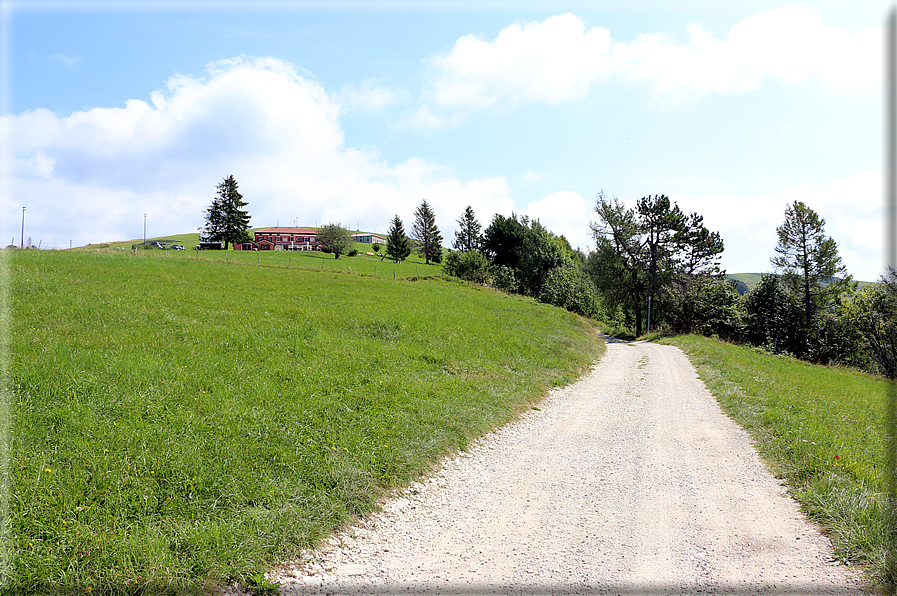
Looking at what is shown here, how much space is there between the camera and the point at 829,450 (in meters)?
8.37

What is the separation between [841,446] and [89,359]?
14495mm

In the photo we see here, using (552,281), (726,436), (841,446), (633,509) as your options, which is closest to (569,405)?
(726,436)

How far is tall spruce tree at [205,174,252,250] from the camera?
94375mm

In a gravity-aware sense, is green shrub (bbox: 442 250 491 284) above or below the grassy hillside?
above

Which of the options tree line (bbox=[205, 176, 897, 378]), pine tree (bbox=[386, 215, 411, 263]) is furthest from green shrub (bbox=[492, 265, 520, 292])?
pine tree (bbox=[386, 215, 411, 263])

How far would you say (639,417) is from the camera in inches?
456

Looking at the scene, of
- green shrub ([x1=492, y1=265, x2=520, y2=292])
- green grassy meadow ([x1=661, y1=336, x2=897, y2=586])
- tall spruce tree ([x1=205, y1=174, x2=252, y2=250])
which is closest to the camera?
green grassy meadow ([x1=661, y1=336, x2=897, y2=586])

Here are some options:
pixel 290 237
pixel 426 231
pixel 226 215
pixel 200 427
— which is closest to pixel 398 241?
pixel 426 231

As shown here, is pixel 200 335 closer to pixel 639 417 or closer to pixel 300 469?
pixel 300 469

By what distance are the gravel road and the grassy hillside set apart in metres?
0.66

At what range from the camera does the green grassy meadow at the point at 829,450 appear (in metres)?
5.47

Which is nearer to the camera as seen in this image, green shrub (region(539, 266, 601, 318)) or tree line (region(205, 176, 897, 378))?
tree line (region(205, 176, 897, 378))

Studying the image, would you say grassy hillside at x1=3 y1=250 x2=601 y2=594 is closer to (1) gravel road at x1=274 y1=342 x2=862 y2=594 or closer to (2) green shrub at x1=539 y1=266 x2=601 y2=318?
(1) gravel road at x1=274 y1=342 x2=862 y2=594

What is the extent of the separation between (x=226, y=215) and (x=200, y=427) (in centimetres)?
9885
